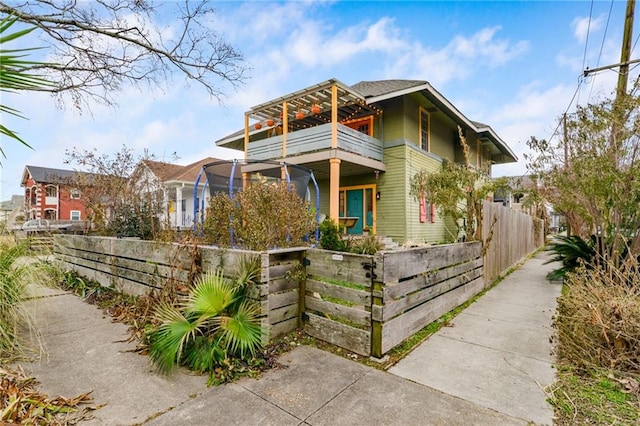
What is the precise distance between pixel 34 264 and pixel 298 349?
11.9ft

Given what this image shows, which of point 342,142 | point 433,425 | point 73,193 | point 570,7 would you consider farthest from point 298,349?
point 570,7

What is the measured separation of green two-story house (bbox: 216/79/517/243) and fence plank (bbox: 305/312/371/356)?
6224mm

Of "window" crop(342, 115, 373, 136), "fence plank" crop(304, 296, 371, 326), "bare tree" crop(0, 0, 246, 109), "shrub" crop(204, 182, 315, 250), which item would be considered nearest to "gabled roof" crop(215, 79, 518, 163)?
"window" crop(342, 115, 373, 136)

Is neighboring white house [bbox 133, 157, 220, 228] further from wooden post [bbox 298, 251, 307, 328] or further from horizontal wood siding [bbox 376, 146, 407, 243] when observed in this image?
horizontal wood siding [bbox 376, 146, 407, 243]

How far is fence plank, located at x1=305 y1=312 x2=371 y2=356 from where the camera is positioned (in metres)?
3.28

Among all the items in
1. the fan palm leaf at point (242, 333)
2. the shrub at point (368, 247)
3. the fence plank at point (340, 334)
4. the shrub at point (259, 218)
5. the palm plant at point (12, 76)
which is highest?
the palm plant at point (12, 76)

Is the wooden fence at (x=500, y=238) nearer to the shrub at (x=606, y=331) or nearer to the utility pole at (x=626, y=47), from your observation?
the shrub at (x=606, y=331)

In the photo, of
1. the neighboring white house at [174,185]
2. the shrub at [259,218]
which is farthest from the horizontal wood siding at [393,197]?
the shrub at [259,218]

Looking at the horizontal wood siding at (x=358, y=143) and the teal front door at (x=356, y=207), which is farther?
the teal front door at (x=356, y=207)

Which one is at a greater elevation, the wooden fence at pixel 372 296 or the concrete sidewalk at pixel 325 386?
the wooden fence at pixel 372 296

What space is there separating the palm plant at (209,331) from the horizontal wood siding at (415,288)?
138 centimetres

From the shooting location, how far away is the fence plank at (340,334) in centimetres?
328

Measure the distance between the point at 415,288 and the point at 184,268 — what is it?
3.19m

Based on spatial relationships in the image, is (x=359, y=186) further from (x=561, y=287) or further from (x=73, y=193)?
(x=73, y=193)
